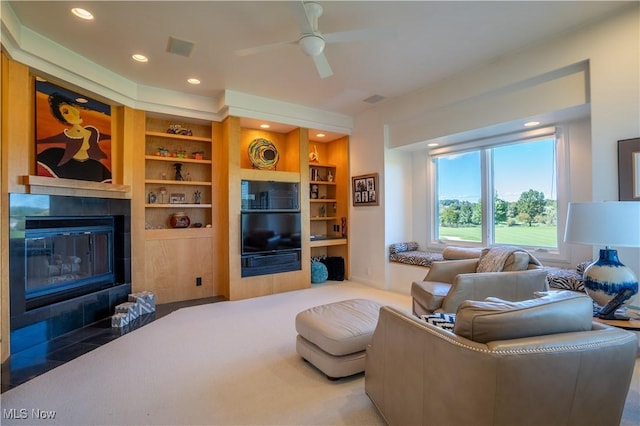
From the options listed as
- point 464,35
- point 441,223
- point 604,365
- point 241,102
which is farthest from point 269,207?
point 604,365

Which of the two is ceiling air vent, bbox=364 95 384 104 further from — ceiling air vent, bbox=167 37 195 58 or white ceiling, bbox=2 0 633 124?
ceiling air vent, bbox=167 37 195 58

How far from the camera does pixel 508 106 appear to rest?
364cm

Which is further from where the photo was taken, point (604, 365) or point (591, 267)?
point (591, 267)

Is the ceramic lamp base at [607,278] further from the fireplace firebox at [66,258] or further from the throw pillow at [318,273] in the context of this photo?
the fireplace firebox at [66,258]

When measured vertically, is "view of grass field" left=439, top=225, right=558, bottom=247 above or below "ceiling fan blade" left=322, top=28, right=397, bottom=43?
below

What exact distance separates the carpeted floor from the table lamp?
72 cm

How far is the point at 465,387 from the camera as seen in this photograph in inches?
47.0

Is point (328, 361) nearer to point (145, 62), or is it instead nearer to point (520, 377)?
point (520, 377)

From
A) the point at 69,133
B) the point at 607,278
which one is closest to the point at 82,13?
the point at 69,133

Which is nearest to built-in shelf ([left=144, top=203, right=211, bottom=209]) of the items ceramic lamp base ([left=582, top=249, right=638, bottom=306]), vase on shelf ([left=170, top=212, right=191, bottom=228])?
vase on shelf ([left=170, top=212, right=191, bottom=228])

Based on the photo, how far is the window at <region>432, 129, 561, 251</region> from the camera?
12.7ft

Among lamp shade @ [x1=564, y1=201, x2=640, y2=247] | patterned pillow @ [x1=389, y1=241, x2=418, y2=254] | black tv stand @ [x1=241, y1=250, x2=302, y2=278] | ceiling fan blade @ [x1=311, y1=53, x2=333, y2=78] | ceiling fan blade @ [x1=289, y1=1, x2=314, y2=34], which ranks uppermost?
ceiling fan blade @ [x1=289, y1=1, x2=314, y2=34]

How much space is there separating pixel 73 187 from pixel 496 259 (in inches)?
173

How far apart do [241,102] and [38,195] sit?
262 centimetres
